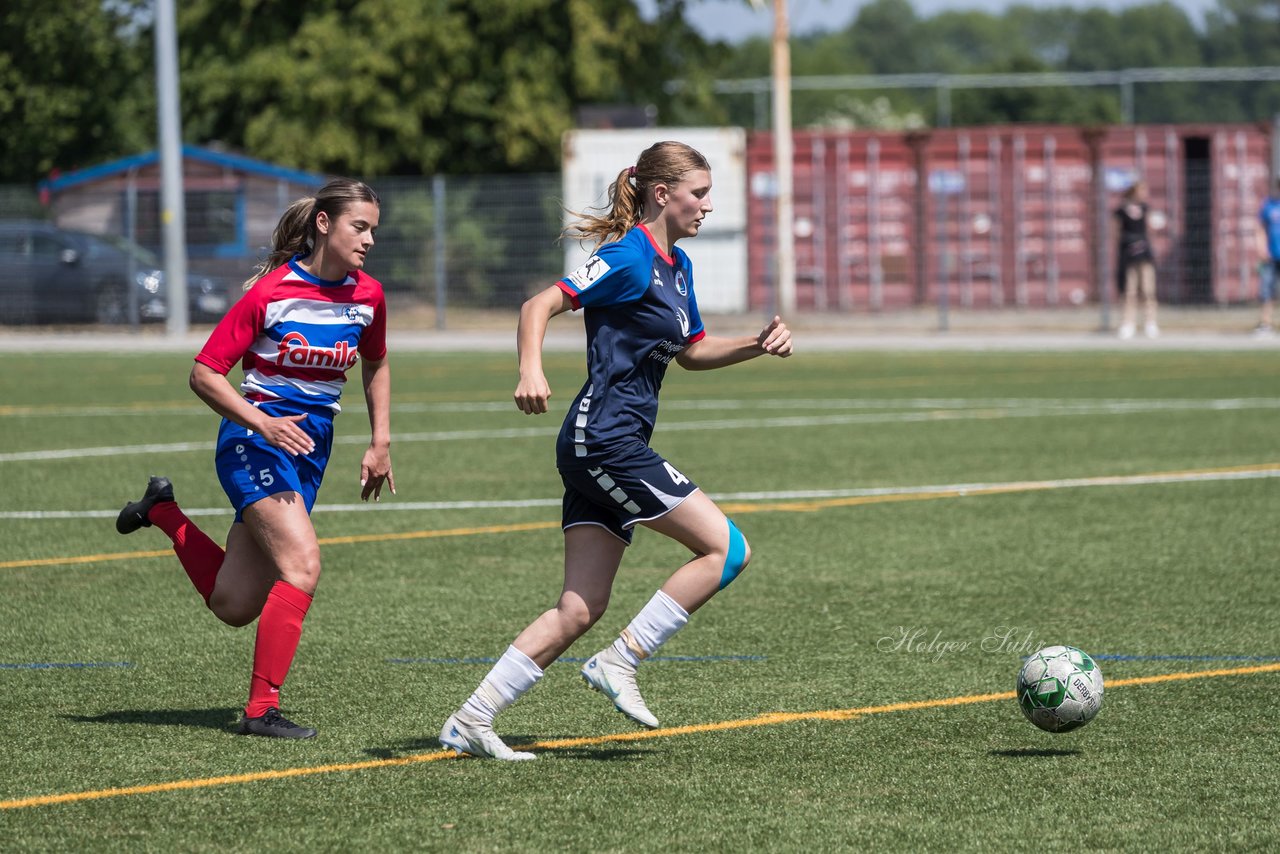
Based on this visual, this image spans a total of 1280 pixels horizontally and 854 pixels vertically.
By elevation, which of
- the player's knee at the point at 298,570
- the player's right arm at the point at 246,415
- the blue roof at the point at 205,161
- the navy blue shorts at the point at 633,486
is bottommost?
the player's knee at the point at 298,570

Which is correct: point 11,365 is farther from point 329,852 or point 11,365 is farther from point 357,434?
point 329,852

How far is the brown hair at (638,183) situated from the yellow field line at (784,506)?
479cm

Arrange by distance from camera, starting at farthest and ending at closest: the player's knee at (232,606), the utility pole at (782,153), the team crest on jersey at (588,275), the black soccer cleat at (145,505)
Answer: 1. the utility pole at (782,153)
2. the black soccer cleat at (145,505)
3. the player's knee at (232,606)
4. the team crest on jersey at (588,275)

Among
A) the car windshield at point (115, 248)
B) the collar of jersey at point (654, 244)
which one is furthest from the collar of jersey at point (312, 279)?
the car windshield at point (115, 248)

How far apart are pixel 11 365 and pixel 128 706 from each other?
19.9 metres

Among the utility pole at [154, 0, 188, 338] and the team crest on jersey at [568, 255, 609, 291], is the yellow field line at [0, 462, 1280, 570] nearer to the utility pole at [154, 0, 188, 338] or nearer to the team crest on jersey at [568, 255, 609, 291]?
the team crest on jersey at [568, 255, 609, 291]

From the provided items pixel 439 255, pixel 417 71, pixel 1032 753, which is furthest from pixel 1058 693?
pixel 417 71

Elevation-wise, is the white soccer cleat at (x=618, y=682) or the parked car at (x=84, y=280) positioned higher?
the parked car at (x=84, y=280)

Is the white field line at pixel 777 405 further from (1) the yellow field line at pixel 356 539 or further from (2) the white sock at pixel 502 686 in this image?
(2) the white sock at pixel 502 686

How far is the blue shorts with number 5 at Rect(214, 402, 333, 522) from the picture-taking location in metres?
5.91

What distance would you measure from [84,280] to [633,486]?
90.6ft

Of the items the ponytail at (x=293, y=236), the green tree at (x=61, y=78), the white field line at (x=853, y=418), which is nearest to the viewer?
the ponytail at (x=293, y=236)

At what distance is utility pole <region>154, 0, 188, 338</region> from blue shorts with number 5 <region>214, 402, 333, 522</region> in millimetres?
23886

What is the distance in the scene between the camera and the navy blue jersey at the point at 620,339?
5457mm
